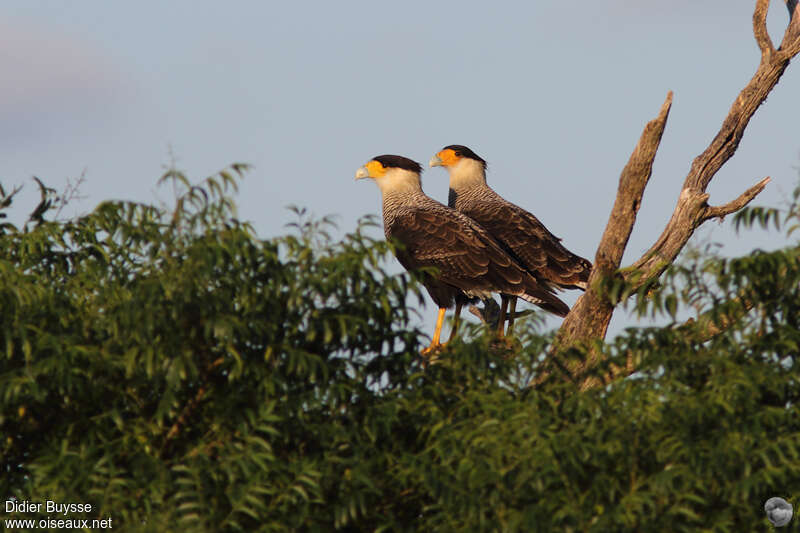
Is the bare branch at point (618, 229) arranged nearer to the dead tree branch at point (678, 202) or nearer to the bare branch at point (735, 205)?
the dead tree branch at point (678, 202)

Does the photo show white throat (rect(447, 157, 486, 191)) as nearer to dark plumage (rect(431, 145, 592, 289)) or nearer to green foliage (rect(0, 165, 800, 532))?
dark plumage (rect(431, 145, 592, 289))

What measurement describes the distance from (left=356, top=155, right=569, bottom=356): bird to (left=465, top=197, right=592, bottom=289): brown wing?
0.20 metres

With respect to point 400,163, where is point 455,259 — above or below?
below

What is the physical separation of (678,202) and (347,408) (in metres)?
5.60

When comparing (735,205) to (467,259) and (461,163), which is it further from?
(461,163)

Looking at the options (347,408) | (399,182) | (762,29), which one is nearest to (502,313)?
(399,182)

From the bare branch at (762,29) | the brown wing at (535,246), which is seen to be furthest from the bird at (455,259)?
the bare branch at (762,29)

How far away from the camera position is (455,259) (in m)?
11.6

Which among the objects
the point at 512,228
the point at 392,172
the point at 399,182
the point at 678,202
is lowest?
the point at 678,202

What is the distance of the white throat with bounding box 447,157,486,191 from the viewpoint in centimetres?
1420

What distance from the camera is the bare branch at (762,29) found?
1215 centimetres

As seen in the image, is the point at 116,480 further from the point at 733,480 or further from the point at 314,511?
the point at 733,480

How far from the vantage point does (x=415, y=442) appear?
23.0 ft

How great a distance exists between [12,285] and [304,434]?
203 cm
